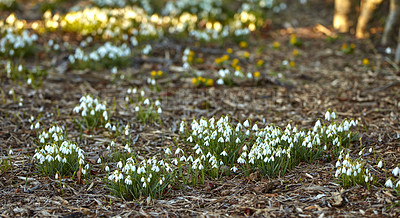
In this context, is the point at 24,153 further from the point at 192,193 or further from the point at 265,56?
the point at 265,56

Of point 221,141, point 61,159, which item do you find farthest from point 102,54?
point 221,141

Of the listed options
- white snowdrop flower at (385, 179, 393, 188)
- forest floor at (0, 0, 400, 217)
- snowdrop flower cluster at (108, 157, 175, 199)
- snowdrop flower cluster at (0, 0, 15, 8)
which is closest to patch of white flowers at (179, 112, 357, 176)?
forest floor at (0, 0, 400, 217)

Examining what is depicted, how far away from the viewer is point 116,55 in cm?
662

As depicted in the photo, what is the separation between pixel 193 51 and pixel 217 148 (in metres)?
3.98

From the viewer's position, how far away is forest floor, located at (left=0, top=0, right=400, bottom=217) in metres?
3.10

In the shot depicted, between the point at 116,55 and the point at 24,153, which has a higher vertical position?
the point at 116,55

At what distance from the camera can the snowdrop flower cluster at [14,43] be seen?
655 centimetres

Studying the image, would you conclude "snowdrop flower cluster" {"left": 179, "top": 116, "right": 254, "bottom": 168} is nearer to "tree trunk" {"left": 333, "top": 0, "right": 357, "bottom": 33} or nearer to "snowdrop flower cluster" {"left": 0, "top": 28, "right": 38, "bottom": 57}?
"snowdrop flower cluster" {"left": 0, "top": 28, "right": 38, "bottom": 57}

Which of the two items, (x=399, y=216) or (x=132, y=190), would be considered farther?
(x=132, y=190)

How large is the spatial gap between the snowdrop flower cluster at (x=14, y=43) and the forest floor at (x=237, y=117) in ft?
0.99

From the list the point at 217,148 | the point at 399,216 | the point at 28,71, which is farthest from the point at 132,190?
the point at 28,71

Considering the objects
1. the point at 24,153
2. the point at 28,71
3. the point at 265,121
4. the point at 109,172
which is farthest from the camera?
the point at 28,71

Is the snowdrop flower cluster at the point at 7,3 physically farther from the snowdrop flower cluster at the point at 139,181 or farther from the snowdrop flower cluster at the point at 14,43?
the snowdrop flower cluster at the point at 139,181

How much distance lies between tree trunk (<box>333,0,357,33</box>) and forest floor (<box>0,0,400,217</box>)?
420 millimetres
